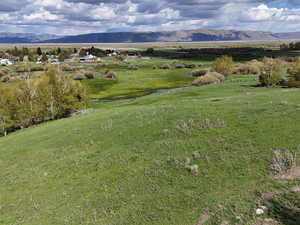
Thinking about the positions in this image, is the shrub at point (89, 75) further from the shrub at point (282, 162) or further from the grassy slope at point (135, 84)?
the shrub at point (282, 162)

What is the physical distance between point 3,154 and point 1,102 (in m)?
21.3

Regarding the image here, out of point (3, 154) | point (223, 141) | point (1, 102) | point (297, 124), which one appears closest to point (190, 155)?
point (223, 141)

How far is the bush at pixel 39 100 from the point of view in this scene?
4436 centimetres

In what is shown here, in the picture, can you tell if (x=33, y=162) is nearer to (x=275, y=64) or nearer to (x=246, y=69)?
(x=275, y=64)

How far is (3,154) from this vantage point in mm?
25703

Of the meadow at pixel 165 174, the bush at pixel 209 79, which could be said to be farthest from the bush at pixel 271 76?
the meadow at pixel 165 174

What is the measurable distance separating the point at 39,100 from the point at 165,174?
38210 mm

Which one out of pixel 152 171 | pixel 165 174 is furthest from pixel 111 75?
pixel 165 174

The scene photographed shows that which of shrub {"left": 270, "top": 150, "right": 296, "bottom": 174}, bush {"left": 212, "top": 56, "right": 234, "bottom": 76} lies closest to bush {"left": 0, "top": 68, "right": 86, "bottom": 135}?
shrub {"left": 270, "top": 150, "right": 296, "bottom": 174}

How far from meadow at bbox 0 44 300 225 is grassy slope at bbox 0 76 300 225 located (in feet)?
0.17

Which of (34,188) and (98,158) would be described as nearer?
(34,188)

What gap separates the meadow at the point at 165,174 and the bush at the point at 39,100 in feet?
76.3

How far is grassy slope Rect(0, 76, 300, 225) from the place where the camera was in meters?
12.2

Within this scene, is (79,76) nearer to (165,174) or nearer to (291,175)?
(165,174)
